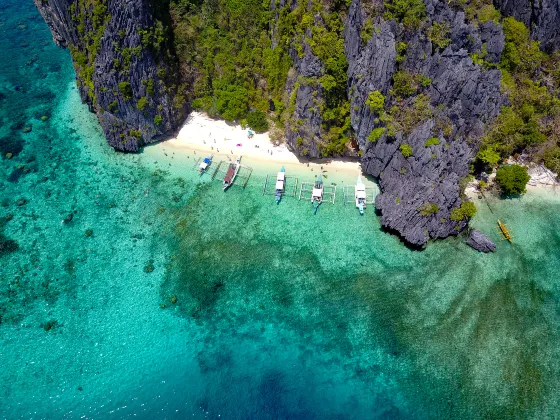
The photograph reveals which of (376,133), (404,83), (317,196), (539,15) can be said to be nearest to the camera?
(404,83)

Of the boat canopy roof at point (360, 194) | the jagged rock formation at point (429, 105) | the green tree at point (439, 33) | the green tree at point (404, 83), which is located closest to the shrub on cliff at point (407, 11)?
the jagged rock formation at point (429, 105)

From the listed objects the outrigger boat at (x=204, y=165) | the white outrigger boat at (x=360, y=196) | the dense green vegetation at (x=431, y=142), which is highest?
the dense green vegetation at (x=431, y=142)

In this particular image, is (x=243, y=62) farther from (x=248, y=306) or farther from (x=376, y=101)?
(x=248, y=306)

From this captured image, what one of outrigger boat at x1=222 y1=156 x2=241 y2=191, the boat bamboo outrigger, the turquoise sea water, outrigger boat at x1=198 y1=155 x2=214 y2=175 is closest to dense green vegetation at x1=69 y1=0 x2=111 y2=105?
the turquoise sea water

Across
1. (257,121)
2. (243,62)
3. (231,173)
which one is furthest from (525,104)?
(231,173)

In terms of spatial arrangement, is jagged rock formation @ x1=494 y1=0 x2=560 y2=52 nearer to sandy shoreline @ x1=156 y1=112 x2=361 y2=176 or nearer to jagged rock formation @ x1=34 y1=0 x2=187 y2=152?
sandy shoreline @ x1=156 y1=112 x2=361 y2=176

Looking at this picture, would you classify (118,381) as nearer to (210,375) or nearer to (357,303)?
(210,375)

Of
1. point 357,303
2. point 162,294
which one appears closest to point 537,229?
point 357,303

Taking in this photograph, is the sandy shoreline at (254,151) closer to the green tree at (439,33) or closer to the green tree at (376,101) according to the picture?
the green tree at (376,101)
